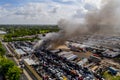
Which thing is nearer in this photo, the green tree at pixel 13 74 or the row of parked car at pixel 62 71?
the green tree at pixel 13 74

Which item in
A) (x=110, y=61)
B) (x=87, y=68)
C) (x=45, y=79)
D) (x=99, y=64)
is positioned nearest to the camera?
(x=45, y=79)

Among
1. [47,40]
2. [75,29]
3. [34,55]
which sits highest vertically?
[75,29]

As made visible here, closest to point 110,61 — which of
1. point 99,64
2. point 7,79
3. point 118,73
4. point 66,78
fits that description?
point 99,64

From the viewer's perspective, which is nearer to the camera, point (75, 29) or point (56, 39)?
point (75, 29)

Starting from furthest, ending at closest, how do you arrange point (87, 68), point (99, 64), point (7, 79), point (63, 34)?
point (63, 34)
point (99, 64)
point (87, 68)
point (7, 79)

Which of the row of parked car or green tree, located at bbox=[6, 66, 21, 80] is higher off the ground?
green tree, located at bbox=[6, 66, 21, 80]

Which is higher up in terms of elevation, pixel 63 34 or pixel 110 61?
pixel 63 34

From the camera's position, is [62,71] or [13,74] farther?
[62,71]

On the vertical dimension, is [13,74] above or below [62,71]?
above

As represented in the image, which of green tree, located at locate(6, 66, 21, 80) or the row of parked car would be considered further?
the row of parked car

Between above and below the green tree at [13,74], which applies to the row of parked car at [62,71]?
below

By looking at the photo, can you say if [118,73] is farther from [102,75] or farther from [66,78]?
[66,78]
